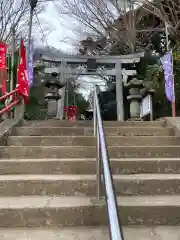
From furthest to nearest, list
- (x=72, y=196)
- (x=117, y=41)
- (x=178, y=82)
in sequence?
(x=117, y=41), (x=178, y=82), (x=72, y=196)

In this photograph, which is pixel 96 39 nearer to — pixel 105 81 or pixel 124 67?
pixel 105 81

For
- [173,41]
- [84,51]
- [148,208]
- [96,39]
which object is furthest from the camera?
[84,51]

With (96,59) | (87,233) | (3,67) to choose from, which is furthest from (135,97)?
(87,233)

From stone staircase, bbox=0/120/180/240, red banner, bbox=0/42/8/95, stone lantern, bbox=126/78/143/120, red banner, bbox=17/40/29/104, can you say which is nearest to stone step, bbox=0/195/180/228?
stone staircase, bbox=0/120/180/240

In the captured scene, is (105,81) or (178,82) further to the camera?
(105,81)

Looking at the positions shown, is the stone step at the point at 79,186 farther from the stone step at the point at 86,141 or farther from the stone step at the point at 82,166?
the stone step at the point at 86,141

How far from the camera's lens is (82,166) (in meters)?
3.56

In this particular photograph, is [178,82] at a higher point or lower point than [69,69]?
lower

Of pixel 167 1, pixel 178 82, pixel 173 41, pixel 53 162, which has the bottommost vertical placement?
pixel 53 162

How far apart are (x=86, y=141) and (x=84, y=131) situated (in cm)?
64

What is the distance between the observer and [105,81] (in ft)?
54.4

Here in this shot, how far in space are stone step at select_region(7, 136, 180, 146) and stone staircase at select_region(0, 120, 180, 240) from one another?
0.01 m

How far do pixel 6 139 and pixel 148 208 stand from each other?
2660 mm

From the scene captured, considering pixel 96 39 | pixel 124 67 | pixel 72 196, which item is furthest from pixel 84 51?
pixel 72 196
